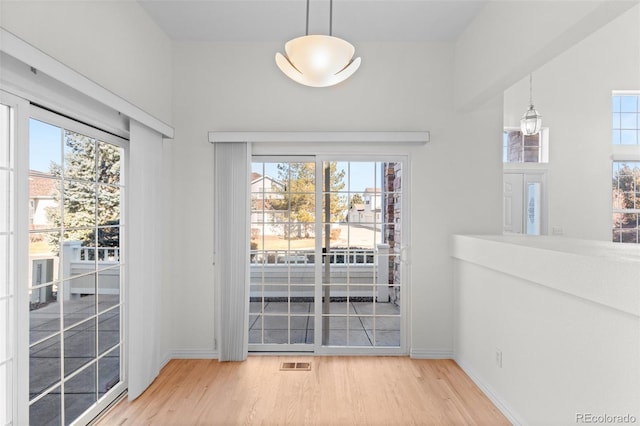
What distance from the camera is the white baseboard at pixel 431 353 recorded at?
3268 mm

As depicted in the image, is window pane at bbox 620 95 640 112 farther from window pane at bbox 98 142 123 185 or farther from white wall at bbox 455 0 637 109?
window pane at bbox 98 142 123 185

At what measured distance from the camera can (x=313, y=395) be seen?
8.54 ft

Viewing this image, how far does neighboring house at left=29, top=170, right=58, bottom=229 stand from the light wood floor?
4.65 ft

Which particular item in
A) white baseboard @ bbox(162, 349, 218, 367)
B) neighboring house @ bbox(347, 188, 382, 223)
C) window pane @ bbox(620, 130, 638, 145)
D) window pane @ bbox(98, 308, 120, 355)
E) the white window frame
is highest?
window pane @ bbox(620, 130, 638, 145)

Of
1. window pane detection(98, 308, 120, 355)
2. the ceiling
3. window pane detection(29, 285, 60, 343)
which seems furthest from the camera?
the ceiling

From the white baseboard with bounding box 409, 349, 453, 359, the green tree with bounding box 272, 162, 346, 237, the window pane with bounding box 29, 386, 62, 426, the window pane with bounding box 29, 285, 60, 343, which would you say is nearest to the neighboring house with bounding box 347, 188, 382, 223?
the green tree with bounding box 272, 162, 346, 237

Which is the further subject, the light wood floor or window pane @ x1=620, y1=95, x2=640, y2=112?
window pane @ x1=620, y1=95, x2=640, y2=112

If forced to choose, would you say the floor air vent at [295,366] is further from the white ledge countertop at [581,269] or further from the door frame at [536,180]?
the door frame at [536,180]

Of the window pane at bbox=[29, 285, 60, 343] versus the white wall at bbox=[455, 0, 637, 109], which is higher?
the white wall at bbox=[455, 0, 637, 109]

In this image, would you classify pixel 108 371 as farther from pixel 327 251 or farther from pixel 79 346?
pixel 327 251

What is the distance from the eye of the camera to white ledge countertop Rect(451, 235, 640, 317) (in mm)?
1428

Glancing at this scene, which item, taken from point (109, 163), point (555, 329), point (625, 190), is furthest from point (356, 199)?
point (625, 190)

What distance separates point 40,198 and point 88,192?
40 centimetres

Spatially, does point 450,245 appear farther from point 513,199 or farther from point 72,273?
point 72,273
